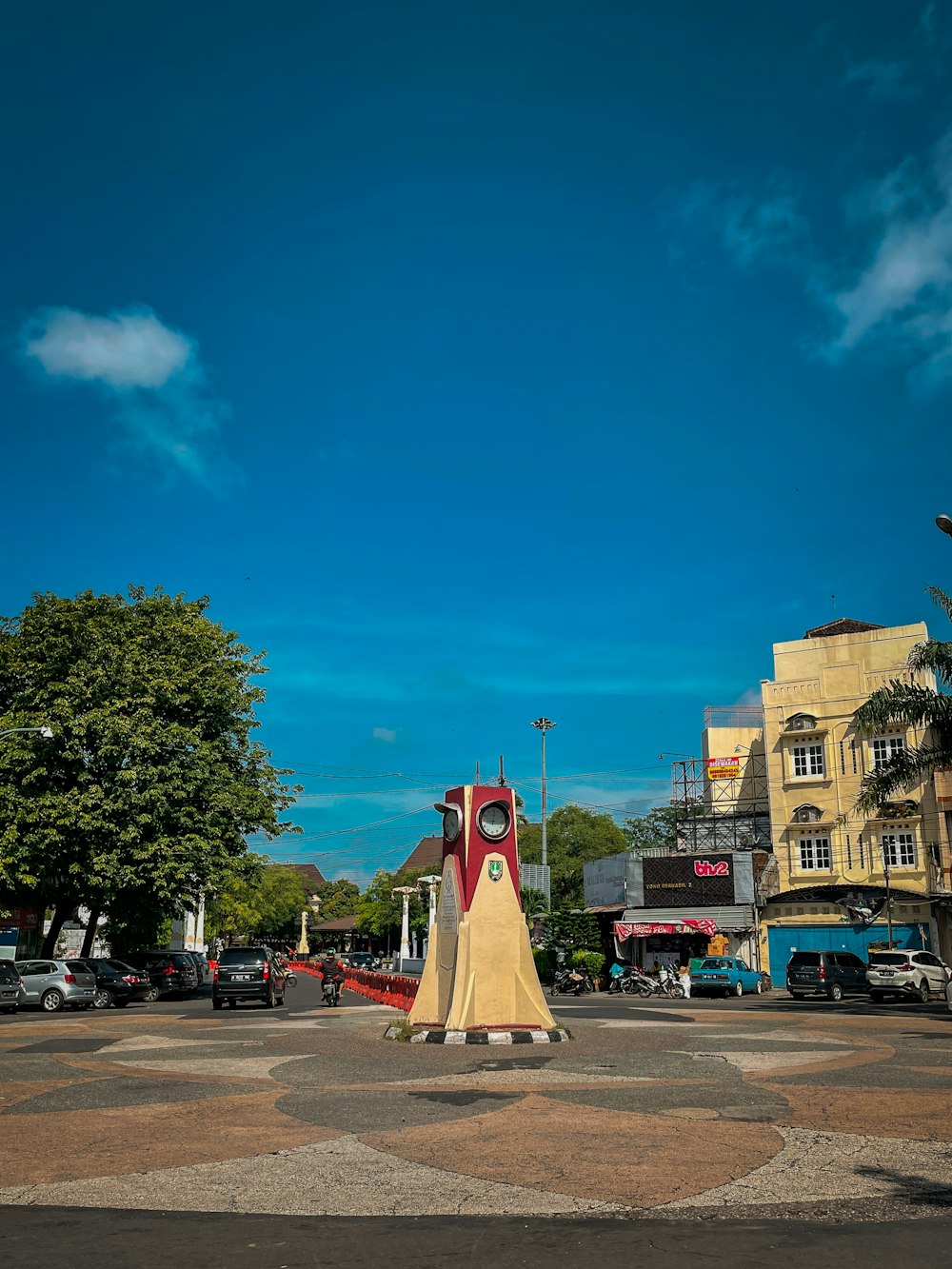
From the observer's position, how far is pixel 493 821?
70.6 feet

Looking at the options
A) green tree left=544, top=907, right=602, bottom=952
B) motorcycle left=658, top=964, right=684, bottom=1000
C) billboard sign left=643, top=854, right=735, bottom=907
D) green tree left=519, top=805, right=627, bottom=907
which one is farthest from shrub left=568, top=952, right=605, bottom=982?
green tree left=519, top=805, right=627, bottom=907

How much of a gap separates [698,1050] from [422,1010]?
19.2 feet

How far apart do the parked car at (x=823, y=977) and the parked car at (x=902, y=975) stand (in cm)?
76

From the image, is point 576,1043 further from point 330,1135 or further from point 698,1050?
point 330,1135

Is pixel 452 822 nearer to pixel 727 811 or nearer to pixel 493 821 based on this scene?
pixel 493 821

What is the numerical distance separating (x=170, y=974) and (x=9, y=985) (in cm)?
1125

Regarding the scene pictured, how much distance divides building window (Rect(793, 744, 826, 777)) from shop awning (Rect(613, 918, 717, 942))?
26.9 ft

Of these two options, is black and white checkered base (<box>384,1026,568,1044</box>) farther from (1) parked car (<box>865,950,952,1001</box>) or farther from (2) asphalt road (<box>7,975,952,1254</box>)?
(1) parked car (<box>865,950,952,1001</box>)

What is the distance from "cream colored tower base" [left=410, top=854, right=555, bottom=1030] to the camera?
2016 centimetres

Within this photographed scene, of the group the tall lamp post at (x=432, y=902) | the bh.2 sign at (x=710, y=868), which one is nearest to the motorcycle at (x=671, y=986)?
the tall lamp post at (x=432, y=902)

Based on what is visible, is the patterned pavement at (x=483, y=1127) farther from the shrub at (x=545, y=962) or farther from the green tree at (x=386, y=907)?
the green tree at (x=386, y=907)

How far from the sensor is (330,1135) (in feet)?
32.6

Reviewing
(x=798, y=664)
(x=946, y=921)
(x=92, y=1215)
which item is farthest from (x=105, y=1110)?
(x=798, y=664)

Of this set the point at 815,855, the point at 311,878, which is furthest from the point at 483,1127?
the point at 311,878
